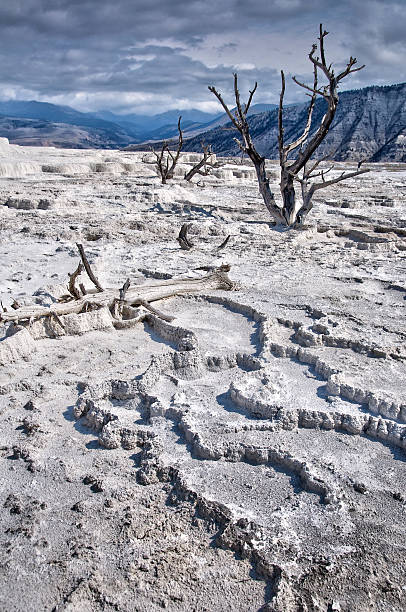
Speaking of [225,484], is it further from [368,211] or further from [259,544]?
[368,211]

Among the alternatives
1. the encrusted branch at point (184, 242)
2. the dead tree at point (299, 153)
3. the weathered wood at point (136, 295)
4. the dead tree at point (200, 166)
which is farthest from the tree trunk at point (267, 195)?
the dead tree at point (200, 166)

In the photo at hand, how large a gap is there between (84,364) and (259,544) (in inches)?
76.9

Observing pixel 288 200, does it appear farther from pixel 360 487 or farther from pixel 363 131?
pixel 363 131

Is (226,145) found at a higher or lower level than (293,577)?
higher

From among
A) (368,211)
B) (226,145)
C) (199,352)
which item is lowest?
(199,352)

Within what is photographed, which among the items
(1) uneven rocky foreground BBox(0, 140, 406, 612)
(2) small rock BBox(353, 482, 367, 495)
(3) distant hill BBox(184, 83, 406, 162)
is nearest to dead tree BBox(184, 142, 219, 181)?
(1) uneven rocky foreground BBox(0, 140, 406, 612)

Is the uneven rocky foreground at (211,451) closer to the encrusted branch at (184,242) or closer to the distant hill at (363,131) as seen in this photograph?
the encrusted branch at (184,242)

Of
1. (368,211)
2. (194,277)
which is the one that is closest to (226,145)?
(368,211)

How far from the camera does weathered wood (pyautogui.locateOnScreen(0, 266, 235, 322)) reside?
388 cm

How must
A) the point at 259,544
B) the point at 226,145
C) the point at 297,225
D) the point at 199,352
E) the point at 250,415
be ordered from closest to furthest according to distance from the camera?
the point at 259,544
the point at 250,415
the point at 199,352
the point at 297,225
the point at 226,145

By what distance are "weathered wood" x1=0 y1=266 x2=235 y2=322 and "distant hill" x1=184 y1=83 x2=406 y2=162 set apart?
52.3 m

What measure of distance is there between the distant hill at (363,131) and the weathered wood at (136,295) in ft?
172

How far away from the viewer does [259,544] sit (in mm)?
1955

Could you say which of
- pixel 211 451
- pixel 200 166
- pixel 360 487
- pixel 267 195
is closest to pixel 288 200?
pixel 267 195
